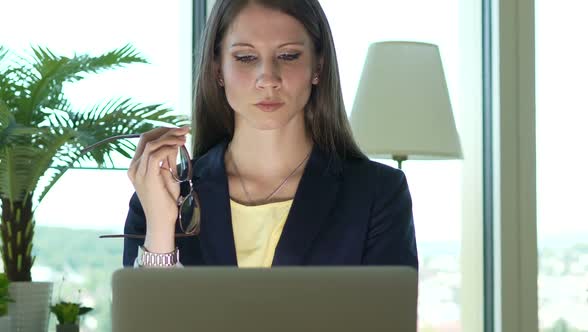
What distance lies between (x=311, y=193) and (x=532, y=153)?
292 cm

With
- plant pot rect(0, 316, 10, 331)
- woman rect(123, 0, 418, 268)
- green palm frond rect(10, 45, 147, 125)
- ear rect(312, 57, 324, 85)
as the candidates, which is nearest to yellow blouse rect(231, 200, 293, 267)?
woman rect(123, 0, 418, 268)

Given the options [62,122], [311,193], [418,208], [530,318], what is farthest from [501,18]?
[311,193]

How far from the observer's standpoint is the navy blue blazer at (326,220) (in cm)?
204

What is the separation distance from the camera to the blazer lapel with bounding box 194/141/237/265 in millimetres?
2027

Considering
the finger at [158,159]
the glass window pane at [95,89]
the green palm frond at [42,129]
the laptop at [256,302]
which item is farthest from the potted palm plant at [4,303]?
the laptop at [256,302]

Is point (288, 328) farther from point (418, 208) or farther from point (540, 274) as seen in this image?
point (540, 274)

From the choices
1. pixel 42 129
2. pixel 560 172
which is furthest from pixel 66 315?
pixel 560 172

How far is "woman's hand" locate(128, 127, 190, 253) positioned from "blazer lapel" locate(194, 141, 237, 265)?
0.10 meters

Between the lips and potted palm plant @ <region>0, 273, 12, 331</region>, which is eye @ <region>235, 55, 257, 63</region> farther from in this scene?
potted palm plant @ <region>0, 273, 12, 331</region>

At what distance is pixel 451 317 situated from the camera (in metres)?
4.80

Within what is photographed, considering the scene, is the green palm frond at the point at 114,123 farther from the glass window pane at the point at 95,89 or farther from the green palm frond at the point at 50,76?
the glass window pane at the point at 95,89

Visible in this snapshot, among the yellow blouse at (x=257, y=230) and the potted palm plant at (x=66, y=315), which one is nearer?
the yellow blouse at (x=257, y=230)

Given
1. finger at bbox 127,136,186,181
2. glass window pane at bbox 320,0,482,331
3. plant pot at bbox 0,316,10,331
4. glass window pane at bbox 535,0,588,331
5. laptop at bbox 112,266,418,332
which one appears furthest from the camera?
glass window pane at bbox 535,0,588,331

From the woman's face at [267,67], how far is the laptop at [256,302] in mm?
1082
